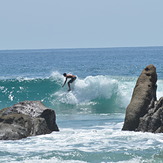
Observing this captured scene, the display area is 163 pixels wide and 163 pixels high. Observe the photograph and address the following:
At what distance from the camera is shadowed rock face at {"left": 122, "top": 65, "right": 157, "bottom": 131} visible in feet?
59.5

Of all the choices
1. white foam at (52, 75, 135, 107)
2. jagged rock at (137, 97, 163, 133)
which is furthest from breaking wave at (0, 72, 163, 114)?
jagged rock at (137, 97, 163, 133)

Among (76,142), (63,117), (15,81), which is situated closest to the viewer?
(76,142)

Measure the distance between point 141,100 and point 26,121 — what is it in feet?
14.9

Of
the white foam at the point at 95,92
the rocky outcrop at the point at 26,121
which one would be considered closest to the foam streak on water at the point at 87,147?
the rocky outcrop at the point at 26,121

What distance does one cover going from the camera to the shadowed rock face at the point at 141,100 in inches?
714

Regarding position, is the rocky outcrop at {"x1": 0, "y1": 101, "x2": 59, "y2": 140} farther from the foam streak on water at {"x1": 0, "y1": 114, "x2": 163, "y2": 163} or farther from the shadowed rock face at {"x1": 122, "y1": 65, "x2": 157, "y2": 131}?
the shadowed rock face at {"x1": 122, "y1": 65, "x2": 157, "y2": 131}

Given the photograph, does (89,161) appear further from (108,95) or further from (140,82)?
(108,95)

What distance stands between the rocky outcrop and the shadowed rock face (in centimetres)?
307

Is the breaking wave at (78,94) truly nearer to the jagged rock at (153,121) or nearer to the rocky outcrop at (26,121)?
the rocky outcrop at (26,121)

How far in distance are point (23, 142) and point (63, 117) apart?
27.8 feet

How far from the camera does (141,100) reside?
18453 mm

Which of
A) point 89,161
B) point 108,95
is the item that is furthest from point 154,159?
point 108,95

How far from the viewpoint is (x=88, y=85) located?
3456 centimetres

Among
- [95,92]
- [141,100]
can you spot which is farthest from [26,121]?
[95,92]
